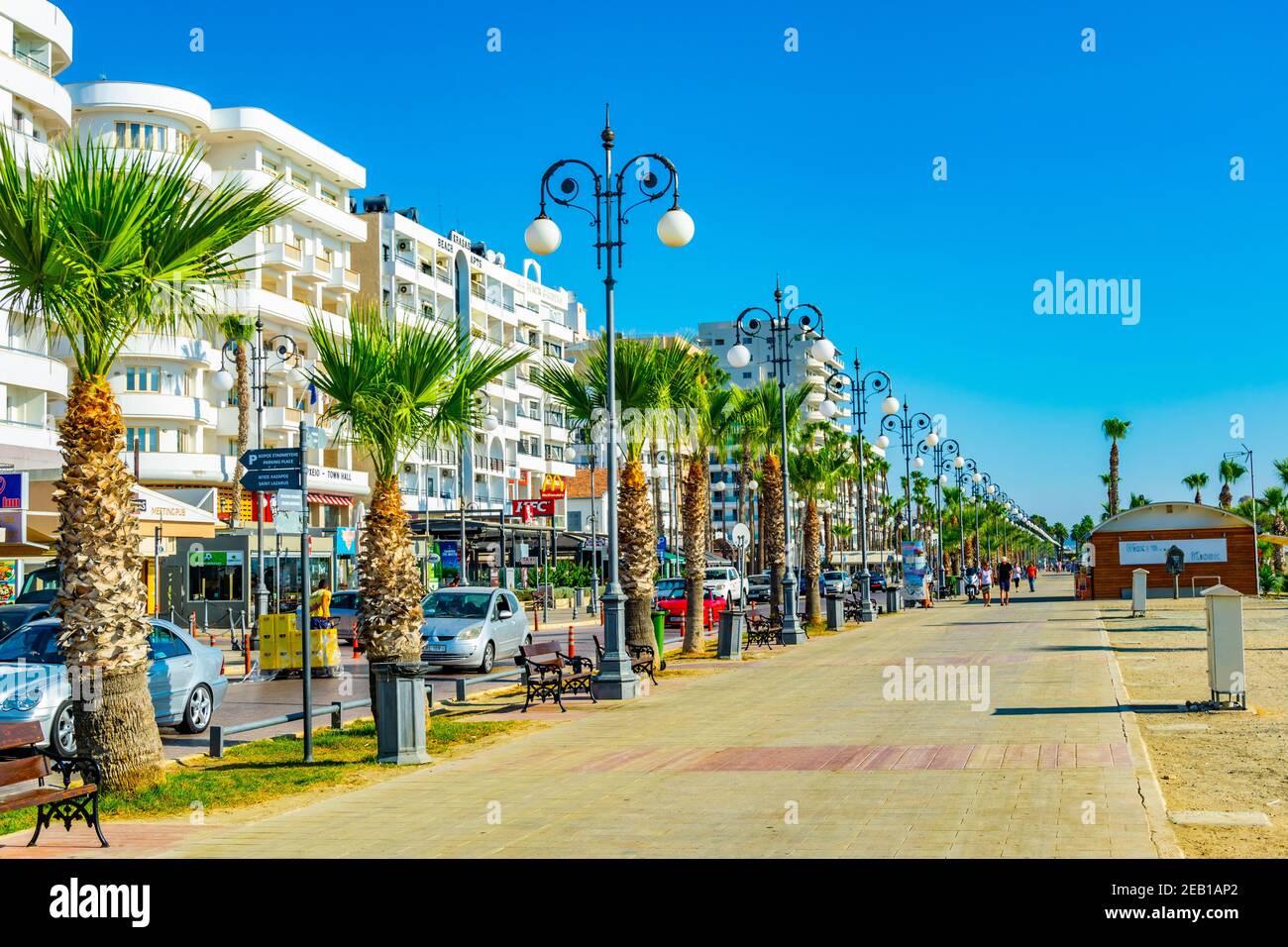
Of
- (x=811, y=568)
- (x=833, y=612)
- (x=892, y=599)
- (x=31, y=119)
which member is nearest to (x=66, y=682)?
(x=833, y=612)

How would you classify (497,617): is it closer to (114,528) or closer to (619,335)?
(619,335)

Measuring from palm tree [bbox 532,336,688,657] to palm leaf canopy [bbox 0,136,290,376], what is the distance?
11.9m

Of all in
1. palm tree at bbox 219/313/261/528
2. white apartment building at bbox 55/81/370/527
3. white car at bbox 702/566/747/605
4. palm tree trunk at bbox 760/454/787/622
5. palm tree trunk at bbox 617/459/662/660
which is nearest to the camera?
palm tree trunk at bbox 617/459/662/660

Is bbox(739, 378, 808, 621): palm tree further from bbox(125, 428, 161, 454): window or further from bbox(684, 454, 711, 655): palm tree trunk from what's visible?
bbox(125, 428, 161, 454): window

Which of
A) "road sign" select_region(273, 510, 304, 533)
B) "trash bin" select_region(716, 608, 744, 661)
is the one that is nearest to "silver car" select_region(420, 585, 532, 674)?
"trash bin" select_region(716, 608, 744, 661)

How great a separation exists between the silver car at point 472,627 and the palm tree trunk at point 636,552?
2.47 m

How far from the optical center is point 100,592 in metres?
10.0

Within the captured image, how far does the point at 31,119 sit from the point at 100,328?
119 ft

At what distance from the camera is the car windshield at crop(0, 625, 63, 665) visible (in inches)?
523

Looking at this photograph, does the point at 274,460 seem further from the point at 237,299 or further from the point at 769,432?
the point at 237,299

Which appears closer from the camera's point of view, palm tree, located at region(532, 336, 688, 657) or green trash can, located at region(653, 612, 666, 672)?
palm tree, located at region(532, 336, 688, 657)


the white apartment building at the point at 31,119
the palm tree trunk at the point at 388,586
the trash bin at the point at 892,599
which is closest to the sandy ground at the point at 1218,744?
the palm tree trunk at the point at 388,586

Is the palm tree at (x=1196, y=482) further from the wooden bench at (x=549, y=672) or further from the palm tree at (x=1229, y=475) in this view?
the wooden bench at (x=549, y=672)
